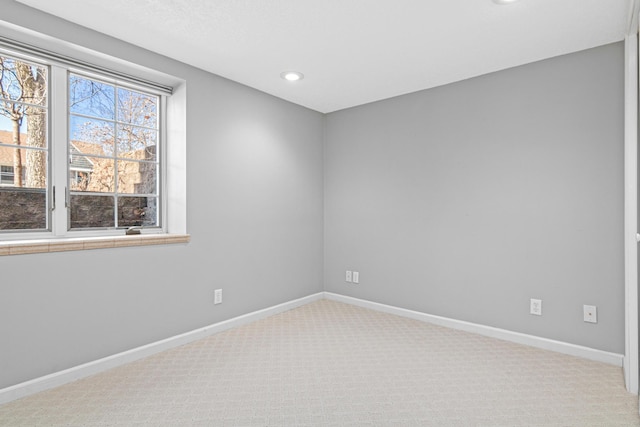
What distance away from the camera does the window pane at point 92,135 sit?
2.36 meters

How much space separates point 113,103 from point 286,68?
1336 mm

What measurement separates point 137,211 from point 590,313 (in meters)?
3.45

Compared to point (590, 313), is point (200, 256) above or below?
above

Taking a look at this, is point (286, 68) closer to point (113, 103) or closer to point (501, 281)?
point (113, 103)

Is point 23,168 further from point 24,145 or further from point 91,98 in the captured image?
point 91,98

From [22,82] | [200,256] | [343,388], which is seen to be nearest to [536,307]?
[343,388]

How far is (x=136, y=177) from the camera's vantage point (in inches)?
107

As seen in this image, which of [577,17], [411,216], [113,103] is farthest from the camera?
[411,216]

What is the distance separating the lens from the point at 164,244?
2.64m

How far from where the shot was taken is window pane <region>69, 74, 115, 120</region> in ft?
7.72

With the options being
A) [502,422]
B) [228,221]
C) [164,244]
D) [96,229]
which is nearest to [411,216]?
[228,221]

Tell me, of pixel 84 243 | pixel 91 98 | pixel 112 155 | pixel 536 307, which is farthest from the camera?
pixel 536 307

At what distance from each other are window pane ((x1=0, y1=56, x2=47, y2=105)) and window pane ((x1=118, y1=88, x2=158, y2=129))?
484mm

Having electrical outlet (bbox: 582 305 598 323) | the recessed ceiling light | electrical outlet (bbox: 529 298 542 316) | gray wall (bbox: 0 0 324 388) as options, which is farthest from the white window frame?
electrical outlet (bbox: 582 305 598 323)
